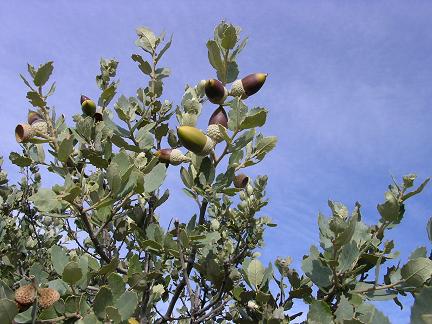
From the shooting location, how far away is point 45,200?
190 cm

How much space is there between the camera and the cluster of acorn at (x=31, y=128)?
6.96ft

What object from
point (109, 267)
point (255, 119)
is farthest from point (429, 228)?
point (109, 267)

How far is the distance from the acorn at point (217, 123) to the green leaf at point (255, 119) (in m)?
0.10

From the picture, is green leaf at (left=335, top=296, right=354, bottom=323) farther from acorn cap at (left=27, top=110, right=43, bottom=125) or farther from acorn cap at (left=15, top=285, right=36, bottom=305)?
acorn cap at (left=27, top=110, right=43, bottom=125)

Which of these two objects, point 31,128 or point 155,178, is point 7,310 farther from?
point 31,128

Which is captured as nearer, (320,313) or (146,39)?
(320,313)

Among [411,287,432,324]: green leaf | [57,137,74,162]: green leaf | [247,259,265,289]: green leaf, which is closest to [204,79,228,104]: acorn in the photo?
[57,137,74,162]: green leaf

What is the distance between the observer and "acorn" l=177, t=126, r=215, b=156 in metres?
1.96

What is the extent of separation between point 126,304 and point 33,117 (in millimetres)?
1112

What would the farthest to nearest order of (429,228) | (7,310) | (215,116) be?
(215,116), (429,228), (7,310)

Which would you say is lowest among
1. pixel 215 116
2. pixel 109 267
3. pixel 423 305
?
pixel 423 305

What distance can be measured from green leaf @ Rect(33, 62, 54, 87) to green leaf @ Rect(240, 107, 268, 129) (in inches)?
36.1

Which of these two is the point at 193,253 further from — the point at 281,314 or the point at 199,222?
the point at 281,314

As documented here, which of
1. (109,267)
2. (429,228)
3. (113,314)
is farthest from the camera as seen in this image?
(109,267)
